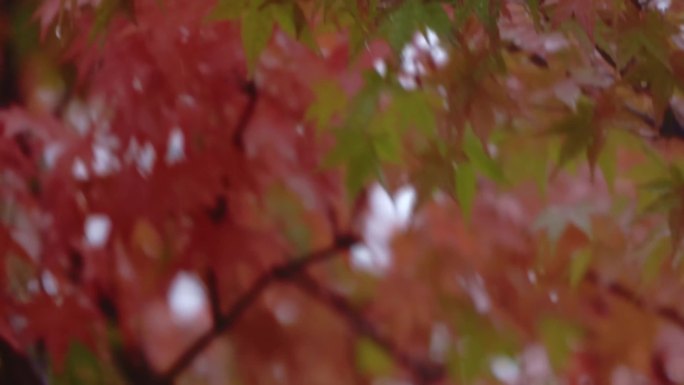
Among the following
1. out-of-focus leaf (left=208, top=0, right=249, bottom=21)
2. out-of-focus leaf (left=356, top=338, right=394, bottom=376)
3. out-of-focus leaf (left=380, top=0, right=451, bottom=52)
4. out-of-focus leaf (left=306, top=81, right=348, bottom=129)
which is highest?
out-of-focus leaf (left=208, top=0, right=249, bottom=21)

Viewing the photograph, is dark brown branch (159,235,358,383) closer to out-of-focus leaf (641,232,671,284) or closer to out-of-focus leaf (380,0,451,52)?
out-of-focus leaf (641,232,671,284)

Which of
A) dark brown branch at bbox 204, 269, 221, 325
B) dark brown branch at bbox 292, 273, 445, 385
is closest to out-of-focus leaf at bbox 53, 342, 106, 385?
dark brown branch at bbox 204, 269, 221, 325

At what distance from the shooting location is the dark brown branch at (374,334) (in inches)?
58.7

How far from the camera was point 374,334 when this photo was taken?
1.52 meters

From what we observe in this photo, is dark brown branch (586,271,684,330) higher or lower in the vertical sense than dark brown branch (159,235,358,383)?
lower

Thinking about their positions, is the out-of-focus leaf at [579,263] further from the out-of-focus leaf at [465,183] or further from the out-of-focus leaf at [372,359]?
the out-of-focus leaf at [372,359]

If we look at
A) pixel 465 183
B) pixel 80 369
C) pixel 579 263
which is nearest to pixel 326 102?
pixel 465 183

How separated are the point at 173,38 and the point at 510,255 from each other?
0.64 m

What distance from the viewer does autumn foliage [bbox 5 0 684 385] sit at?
2.53ft

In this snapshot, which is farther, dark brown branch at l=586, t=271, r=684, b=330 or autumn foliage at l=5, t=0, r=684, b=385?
dark brown branch at l=586, t=271, r=684, b=330

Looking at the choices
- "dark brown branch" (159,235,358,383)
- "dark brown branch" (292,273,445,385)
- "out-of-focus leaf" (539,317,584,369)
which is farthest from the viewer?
"dark brown branch" (292,273,445,385)

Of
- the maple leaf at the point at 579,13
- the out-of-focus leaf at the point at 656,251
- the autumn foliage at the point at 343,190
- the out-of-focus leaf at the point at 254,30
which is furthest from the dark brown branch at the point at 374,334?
the maple leaf at the point at 579,13

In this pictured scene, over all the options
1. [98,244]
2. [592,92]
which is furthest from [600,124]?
[98,244]

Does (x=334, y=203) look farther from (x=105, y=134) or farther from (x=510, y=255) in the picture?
(x=105, y=134)
